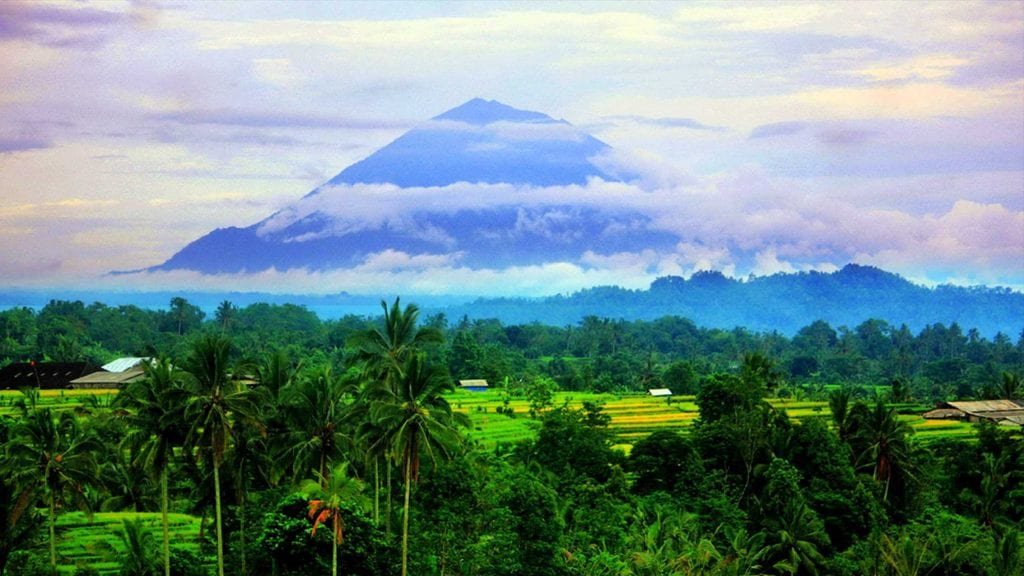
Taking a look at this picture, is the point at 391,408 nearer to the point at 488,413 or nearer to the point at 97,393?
the point at 488,413

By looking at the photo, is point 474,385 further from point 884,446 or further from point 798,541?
point 798,541

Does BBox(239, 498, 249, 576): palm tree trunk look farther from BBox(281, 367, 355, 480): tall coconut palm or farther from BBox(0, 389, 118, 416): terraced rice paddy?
BBox(0, 389, 118, 416): terraced rice paddy

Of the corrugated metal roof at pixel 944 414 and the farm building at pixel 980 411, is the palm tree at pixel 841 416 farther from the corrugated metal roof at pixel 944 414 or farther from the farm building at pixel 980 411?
the corrugated metal roof at pixel 944 414

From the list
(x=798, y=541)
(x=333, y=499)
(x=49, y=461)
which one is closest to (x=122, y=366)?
(x=49, y=461)

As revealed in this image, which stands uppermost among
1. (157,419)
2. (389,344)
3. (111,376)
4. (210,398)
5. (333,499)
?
(389,344)

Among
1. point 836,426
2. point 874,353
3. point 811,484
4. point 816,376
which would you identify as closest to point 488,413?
point 836,426

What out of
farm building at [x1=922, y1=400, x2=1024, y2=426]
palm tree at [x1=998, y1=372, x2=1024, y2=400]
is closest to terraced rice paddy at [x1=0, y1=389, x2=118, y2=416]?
farm building at [x1=922, y1=400, x2=1024, y2=426]

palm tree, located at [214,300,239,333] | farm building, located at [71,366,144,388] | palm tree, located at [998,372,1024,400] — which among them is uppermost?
palm tree, located at [214,300,239,333]
